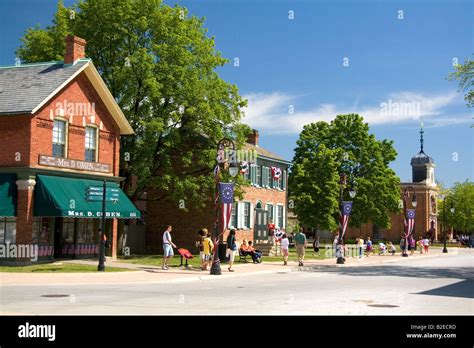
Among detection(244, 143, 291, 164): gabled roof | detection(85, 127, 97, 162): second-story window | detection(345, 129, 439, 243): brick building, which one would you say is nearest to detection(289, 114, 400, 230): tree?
detection(244, 143, 291, 164): gabled roof

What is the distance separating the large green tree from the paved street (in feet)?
A: 48.8

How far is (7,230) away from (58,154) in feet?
13.8

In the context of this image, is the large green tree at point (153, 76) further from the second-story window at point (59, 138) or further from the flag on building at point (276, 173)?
the flag on building at point (276, 173)

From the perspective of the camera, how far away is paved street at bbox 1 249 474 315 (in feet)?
44.7

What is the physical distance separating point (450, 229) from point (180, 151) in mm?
80205

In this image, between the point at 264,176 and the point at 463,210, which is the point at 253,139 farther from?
the point at 463,210

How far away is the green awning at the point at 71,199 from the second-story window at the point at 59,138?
128 cm

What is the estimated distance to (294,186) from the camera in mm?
53625

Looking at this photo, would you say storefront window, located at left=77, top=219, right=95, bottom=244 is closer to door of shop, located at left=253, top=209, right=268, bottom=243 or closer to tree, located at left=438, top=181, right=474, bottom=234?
door of shop, located at left=253, top=209, right=268, bottom=243

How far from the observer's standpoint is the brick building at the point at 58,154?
2745 centimetres

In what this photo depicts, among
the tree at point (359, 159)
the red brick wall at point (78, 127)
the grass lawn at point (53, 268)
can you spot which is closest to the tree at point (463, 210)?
the tree at point (359, 159)

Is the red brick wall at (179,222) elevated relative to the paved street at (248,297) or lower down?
elevated
